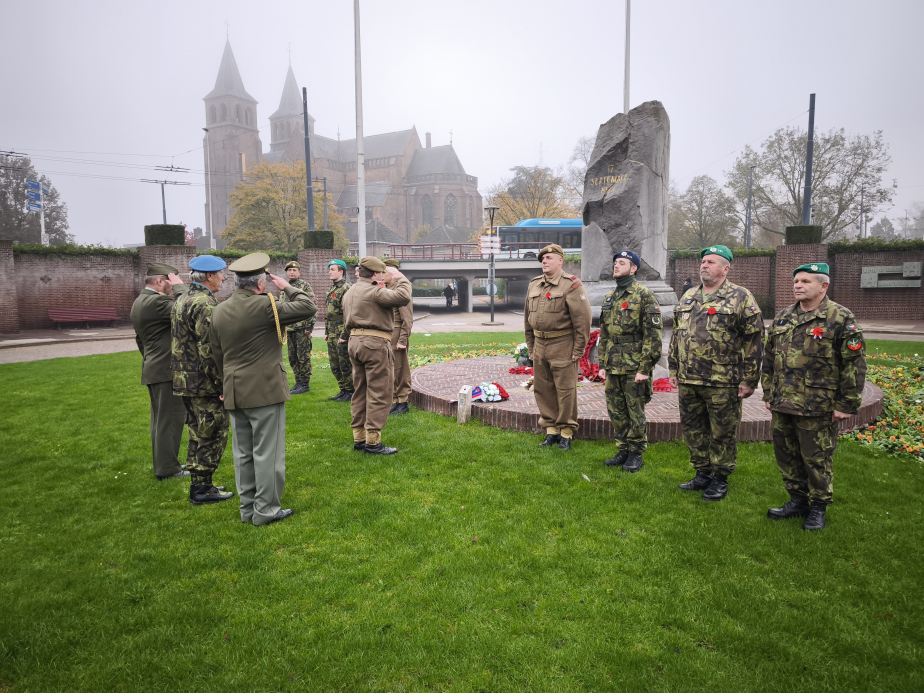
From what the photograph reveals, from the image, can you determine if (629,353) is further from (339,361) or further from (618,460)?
(339,361)

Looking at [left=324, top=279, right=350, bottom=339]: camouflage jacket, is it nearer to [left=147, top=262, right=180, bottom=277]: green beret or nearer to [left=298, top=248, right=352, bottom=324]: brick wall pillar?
[left=147, top=262, right=180, bottom=277]: green beret

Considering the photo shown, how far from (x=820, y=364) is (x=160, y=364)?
18.3 feet

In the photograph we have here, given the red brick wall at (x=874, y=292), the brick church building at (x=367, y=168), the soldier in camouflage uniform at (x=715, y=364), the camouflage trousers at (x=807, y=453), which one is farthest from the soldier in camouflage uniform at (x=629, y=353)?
the brick church building at (x=367, y=168)

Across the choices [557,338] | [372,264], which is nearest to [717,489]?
[557,338]

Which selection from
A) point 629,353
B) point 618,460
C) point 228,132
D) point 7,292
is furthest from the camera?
point 228,132

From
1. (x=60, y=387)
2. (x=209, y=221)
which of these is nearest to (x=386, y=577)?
(x=60, y=387)

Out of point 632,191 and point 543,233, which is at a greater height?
point 543,233

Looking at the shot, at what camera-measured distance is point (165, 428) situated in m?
5.30

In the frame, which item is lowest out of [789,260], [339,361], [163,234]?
[339,361]

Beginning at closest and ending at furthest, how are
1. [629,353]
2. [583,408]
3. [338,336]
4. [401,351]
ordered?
[629,353], [583,408], [401,351], [338,336]

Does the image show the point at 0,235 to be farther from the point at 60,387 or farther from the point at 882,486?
the point at 882,486

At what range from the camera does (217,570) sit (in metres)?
3.62

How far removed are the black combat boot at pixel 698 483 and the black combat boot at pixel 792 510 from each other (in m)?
0.60

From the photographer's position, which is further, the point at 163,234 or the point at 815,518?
the point at 163,234
